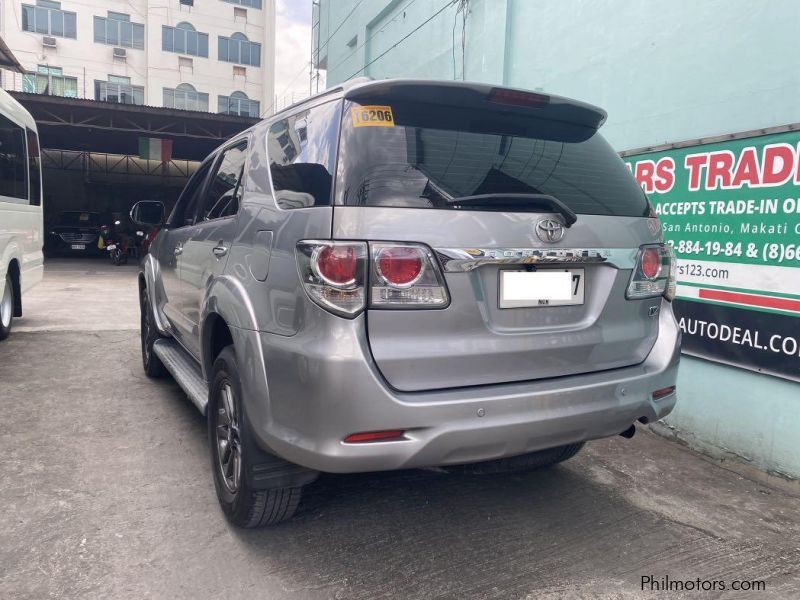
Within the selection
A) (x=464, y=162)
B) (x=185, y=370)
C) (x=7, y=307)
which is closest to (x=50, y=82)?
(x=7, y=307)

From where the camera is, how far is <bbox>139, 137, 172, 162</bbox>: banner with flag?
70.5 feet

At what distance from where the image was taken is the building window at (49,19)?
30.9 metres

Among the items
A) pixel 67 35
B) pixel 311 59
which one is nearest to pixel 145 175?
pixel 67 35

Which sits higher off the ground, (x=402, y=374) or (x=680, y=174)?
(x=680, y=174)

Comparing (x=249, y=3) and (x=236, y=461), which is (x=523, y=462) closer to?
(x=236, y=461)

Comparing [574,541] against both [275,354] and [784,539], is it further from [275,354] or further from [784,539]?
[275,354]

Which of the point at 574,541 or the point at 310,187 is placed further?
the point at 574,541

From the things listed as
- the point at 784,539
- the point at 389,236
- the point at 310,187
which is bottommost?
the point at 784,539

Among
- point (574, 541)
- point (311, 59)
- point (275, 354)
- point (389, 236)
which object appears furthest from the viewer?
point (311, 59)

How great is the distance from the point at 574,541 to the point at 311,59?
17132 millimetres

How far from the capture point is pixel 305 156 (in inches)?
95.5

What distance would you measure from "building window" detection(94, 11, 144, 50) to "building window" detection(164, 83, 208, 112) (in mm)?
2730

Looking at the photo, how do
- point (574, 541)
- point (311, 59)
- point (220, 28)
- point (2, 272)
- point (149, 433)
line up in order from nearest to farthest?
point (574, 541) → point (149, 433) → point (2, 272) → point (311, 59) → point (220, 28)

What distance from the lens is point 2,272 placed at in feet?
20.9
